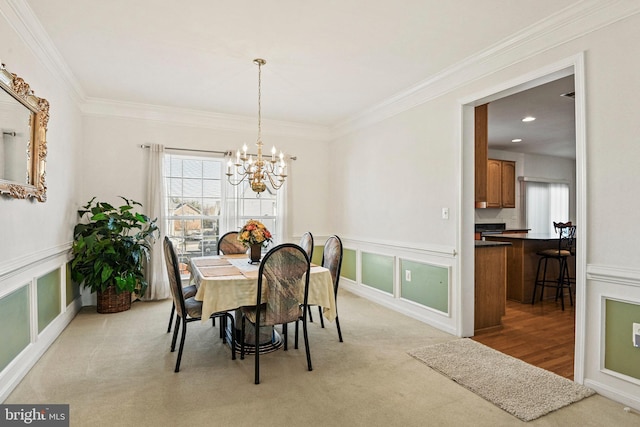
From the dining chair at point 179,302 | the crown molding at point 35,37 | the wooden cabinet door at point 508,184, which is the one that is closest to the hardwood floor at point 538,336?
the dining chair at point 179,302

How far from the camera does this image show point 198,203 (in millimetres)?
5066

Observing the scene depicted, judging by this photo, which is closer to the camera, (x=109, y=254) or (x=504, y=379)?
(x=504, y=379)

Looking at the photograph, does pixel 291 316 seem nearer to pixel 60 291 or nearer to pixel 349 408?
pixel 349 408

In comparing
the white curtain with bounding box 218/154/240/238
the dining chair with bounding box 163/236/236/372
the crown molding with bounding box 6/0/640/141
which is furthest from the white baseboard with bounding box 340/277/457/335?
the crown molding with bounding box 6/0/640/141

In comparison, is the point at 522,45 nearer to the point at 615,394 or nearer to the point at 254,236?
the point at 615,394

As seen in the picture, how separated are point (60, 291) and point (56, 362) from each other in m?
0.98

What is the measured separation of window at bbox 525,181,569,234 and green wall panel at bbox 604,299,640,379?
243 inches

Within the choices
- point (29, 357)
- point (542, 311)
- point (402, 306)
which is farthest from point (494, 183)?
point (29, 357)

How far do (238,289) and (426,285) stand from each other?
2.19 metres

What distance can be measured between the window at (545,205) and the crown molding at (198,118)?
520 centimetres

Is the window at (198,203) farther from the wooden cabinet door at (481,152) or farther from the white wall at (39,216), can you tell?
the wooden cabinet door at (481,152)

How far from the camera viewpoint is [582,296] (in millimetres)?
2414

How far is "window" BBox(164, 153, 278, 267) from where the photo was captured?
4.94 meters

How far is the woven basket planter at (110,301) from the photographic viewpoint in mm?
4109
